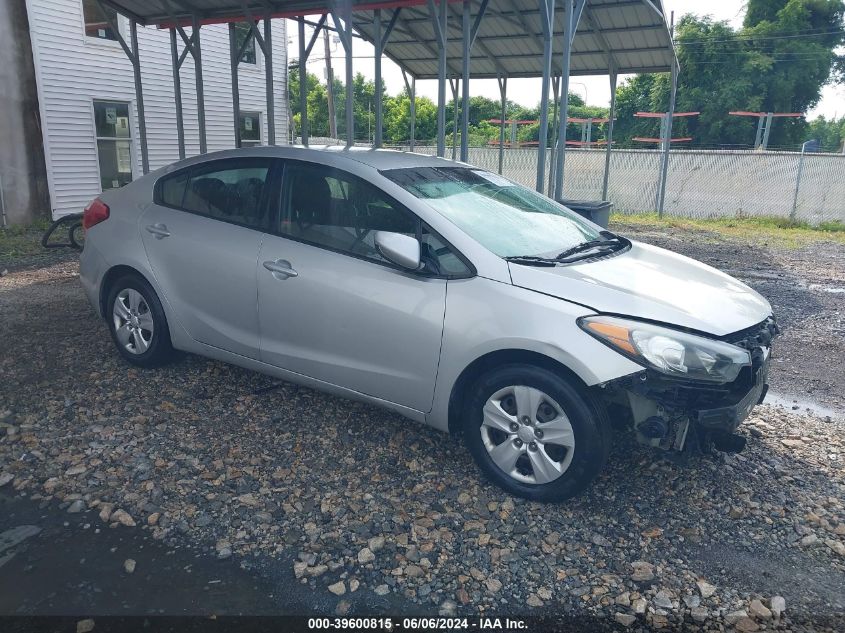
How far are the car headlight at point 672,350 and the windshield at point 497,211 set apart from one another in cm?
74

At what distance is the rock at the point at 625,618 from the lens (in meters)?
2.55

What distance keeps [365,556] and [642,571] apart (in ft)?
4.03

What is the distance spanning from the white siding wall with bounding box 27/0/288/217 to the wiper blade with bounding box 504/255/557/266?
13.1 m

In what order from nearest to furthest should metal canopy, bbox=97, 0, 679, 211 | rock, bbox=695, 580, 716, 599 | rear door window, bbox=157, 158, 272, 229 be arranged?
rock, bbox=695, 580, 716, 599 < rear door window, bbox=157, 158, 272, 229 < metal canopy, bbox=97, 0, 679, 211

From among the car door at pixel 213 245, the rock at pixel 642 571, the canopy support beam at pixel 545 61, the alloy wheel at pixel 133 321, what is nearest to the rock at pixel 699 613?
the rock at pixel 642 571

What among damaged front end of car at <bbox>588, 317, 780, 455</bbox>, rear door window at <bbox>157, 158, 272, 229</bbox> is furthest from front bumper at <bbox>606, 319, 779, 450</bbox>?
rear door window at <bbox>157, 158, 272, 229</bbox>

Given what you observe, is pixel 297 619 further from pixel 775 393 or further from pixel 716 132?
pixel 716 132

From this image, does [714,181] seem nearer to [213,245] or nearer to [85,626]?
[213,245]

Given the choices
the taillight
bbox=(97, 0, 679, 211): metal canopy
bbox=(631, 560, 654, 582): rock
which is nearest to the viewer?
bbox=(631, 560, 654, 582): rock

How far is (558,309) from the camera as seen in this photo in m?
3.18

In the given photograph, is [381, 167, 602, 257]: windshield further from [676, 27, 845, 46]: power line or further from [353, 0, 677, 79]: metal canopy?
[676, 27, 845, 46]: power line

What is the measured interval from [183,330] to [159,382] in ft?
1.70

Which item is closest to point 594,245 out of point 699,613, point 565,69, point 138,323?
point 699,613

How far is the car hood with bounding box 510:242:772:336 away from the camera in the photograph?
316 centimetres
